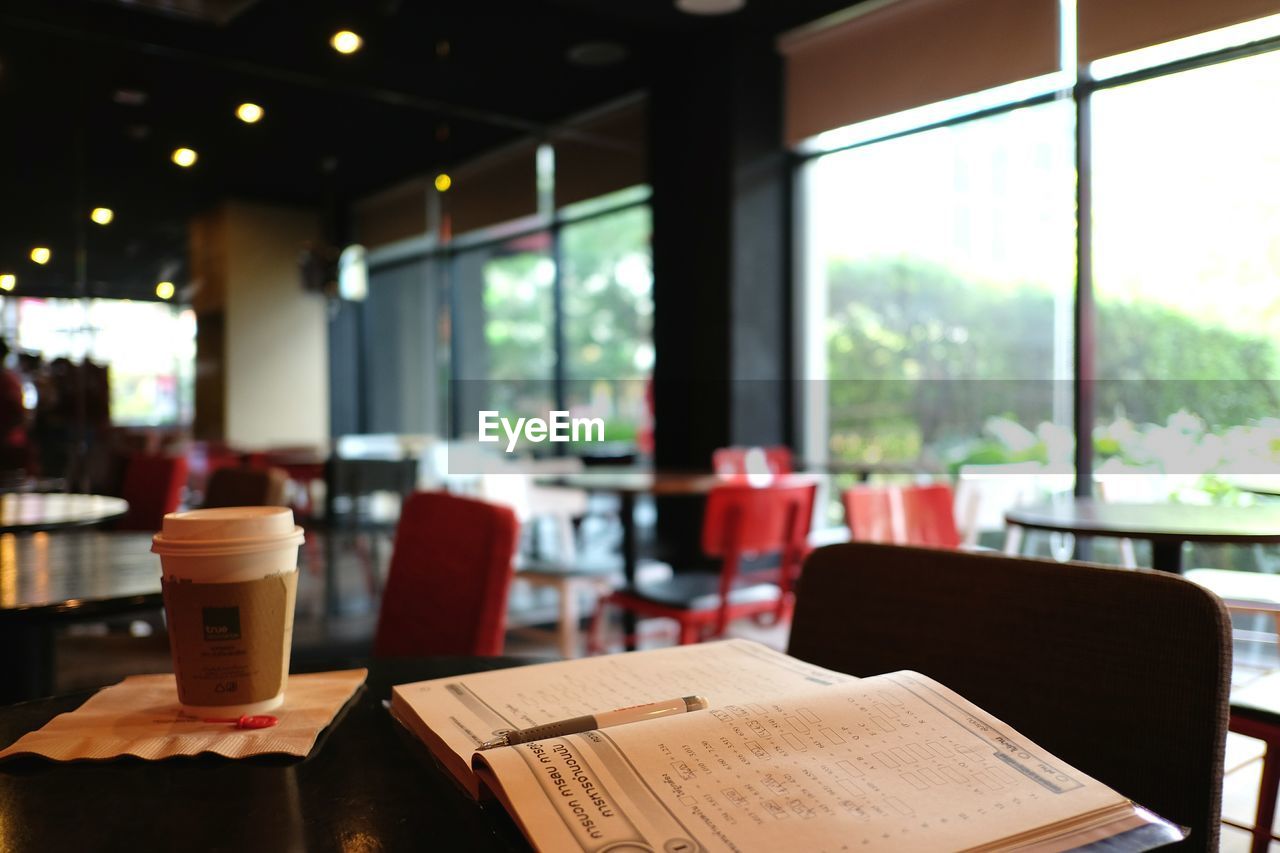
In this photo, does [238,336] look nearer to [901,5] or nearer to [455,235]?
[455,235]

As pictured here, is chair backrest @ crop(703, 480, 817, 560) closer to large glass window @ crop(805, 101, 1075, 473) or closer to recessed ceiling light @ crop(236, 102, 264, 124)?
large glass window @ crop(805, 101, 1075, 473)

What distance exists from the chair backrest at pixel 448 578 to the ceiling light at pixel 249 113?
305 centimetres

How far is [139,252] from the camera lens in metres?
3.69

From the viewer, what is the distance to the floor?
1.99 m

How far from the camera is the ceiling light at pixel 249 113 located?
12.8 feet

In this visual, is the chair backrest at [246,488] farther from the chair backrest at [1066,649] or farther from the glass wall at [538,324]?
the glass wall at [538,324]

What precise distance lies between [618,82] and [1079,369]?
283 centimetres

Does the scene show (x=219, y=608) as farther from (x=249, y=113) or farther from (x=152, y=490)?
(x=249, y=113)

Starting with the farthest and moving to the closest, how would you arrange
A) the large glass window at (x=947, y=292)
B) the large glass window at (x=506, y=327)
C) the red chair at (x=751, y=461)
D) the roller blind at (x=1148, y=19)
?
1. the large glass window at (x=506, y=327)
2. the red chair at (x=751, y=461)
3. the large glass window at (x=947, y=292)
4. the roller blind at (x=1148, y=19)

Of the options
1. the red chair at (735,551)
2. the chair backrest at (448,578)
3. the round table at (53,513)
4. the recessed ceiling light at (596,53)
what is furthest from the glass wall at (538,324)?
the chair backrest at (448,578)

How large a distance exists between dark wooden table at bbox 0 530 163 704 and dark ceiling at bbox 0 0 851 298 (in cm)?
211

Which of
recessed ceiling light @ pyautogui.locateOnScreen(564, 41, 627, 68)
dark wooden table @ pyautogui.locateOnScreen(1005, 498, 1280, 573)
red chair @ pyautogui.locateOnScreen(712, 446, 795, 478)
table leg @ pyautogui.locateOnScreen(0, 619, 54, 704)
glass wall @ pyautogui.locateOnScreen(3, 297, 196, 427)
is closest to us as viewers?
table leg @ pyautogui.locateOnScreen(0, 619, 54, 704)

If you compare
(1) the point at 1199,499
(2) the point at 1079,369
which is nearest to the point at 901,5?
(2) the point at 1079,369

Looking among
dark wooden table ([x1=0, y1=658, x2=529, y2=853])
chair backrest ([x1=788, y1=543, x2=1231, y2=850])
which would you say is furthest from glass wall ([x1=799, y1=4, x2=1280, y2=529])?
dark wooden table ([x1=0, y1=658, x2=529, y2=853])
